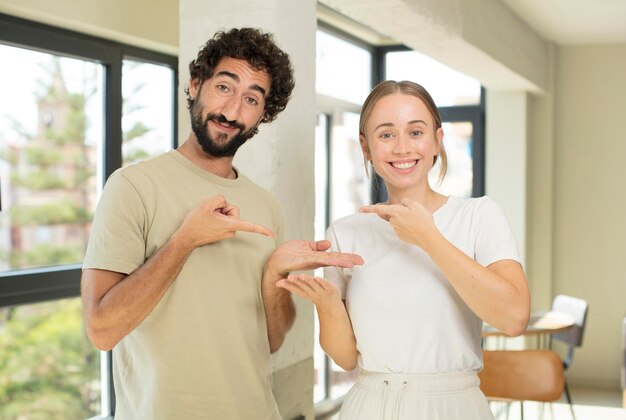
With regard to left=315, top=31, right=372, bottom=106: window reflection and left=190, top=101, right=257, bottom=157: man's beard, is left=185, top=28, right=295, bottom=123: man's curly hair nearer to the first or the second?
left=190, top=101, right=257, bottom=157: man's beard

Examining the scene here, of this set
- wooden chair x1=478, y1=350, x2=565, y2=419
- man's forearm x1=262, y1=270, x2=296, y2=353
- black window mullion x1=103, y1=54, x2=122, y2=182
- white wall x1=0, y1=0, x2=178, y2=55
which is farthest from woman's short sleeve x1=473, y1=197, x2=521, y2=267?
black window mullion x1=103, y1=54, x2=122, y2=182

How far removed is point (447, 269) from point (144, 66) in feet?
10.8

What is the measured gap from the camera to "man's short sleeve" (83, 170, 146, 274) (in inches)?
65.1

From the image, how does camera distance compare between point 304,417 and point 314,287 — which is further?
point 304,417

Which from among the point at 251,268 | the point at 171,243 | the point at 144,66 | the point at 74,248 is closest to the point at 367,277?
the point at 251,268

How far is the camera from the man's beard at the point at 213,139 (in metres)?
1.83

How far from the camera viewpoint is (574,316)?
6289 millimetres

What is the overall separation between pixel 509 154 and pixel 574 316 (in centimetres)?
177

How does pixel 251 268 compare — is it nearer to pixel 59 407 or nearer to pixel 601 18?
pixel 59 407

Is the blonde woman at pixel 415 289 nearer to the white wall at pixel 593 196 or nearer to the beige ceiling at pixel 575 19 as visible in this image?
the beige ceiling at pixel 575 19

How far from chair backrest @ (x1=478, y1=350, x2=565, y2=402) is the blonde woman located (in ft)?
7.16

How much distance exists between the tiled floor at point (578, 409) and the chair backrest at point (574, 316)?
577 mm

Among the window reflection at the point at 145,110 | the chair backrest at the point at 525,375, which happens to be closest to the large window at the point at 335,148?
the window reflection at the point at 145,110

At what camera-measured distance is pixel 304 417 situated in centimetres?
278
